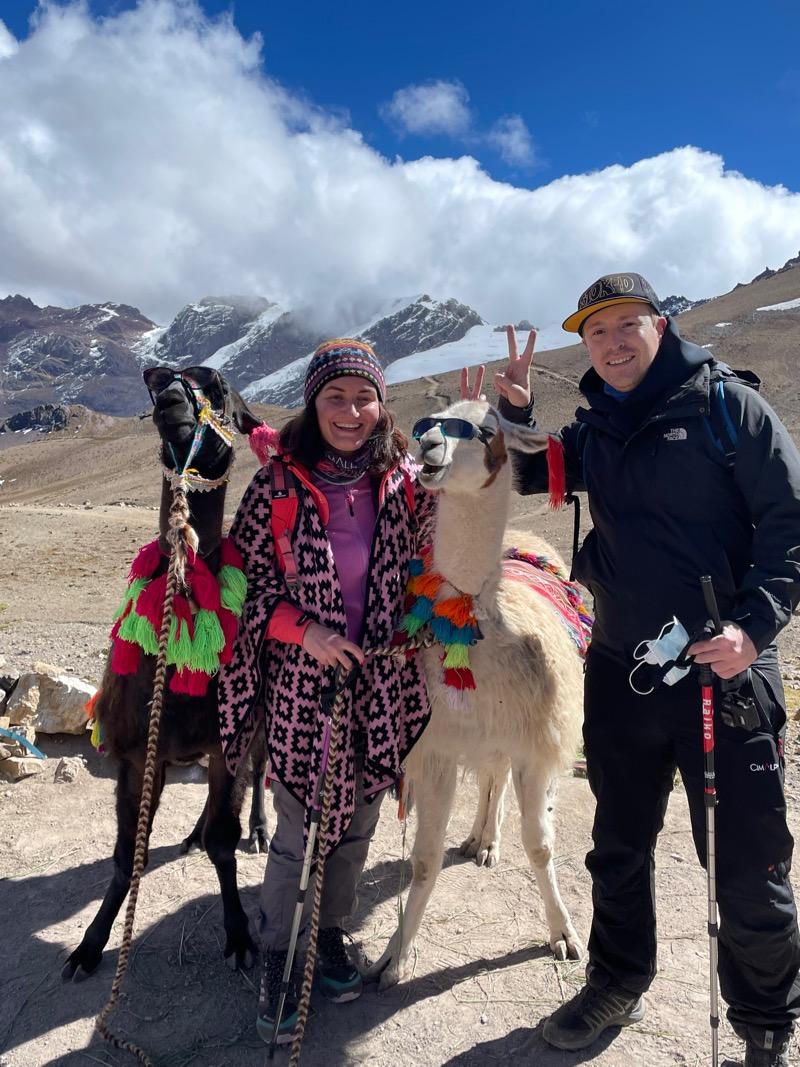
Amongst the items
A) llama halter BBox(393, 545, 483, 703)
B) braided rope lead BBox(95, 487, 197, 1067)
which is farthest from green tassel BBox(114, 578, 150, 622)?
llama halter BBox(393, 545, 483, 703)

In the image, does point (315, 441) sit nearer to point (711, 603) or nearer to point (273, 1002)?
point (711, 603)

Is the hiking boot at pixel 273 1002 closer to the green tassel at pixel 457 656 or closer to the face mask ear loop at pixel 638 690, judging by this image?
the green tassel at pixel 457 656

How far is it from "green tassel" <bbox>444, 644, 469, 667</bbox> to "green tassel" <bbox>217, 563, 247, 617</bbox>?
0.68 metres

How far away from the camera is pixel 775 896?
6.19ft

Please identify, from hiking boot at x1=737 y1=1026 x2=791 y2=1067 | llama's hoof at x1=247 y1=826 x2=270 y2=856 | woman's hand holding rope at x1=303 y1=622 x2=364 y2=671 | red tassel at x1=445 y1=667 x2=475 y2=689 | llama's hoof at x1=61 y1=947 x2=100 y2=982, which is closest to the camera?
hiking boot at x1=737 y1=1026 x2=791 y2=1067

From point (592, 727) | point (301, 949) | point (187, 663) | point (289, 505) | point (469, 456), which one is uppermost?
point (469, 456)

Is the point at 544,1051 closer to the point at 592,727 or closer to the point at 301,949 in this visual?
the point at 301,949

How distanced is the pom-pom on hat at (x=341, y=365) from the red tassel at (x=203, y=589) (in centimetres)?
62

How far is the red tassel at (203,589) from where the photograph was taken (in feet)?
7.50

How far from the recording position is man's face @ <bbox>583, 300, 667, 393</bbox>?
2.02 meters

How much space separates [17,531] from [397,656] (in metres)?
13.3

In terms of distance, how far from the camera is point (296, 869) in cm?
234

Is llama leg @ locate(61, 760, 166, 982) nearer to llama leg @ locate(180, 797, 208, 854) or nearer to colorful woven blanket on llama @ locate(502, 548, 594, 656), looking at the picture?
llama leg @ locate(180, 797, 208, 854)

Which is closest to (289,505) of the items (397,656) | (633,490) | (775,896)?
(397,656)
